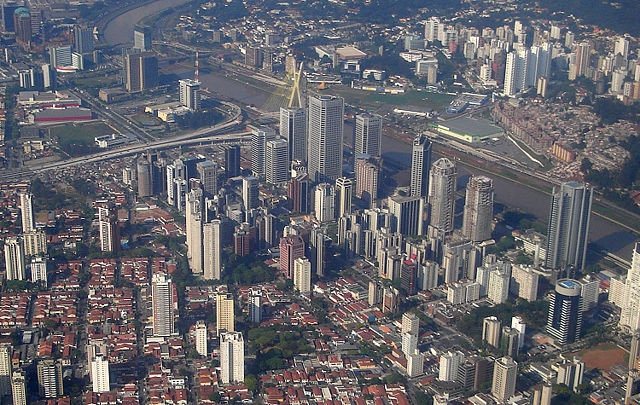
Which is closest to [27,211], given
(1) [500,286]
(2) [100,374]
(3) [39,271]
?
(3) [39,271]

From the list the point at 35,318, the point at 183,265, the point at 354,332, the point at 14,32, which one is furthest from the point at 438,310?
the point at 14,32

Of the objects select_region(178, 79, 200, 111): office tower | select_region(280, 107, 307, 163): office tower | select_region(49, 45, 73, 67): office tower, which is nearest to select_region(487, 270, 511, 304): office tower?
select_region(280, 107, 307, 163): office tower

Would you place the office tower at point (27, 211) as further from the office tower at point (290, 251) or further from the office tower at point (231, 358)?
the office tower at point (231, 358)

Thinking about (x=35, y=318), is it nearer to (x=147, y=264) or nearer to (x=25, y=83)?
(x=147, y=264)

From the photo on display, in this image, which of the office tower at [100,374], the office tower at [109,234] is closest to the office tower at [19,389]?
the office tower at [100,374]

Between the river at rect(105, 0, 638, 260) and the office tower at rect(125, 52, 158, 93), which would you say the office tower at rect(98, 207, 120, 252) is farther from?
the office tower at rect(125, 52, 158, 93)

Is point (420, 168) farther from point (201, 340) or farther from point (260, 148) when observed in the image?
point (201, 340)
